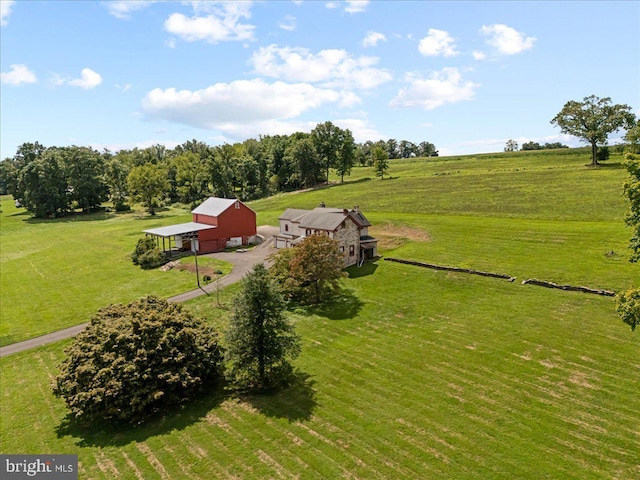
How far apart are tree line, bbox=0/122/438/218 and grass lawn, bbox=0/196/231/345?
16777mm

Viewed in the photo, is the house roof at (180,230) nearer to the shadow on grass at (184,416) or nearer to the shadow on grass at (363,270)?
the shadow on grass at (363,270)

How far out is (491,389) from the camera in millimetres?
26906

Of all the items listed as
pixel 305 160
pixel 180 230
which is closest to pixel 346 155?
pixel 305 160

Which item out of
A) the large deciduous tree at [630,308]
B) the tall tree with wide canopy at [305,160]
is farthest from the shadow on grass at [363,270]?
the tall tree with wide canopy at [305,160]

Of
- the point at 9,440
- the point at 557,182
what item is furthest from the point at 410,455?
the point at 557,182

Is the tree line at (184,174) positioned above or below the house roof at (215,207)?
above

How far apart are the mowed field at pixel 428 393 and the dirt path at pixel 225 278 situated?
5.60ft

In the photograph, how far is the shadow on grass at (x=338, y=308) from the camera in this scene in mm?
40688

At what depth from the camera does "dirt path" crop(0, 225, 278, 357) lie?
37.3 meters

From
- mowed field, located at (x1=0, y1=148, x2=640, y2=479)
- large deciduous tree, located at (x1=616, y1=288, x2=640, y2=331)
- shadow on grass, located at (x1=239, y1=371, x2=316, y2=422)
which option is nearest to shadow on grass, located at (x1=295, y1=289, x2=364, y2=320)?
mowed field, located at (x1=0, y1=148, x2=640, y2=479)

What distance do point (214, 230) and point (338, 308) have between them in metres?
32.1

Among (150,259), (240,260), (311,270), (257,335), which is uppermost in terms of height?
(311,270)

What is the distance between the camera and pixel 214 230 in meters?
66.9

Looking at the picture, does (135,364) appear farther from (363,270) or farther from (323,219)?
(323,219)
